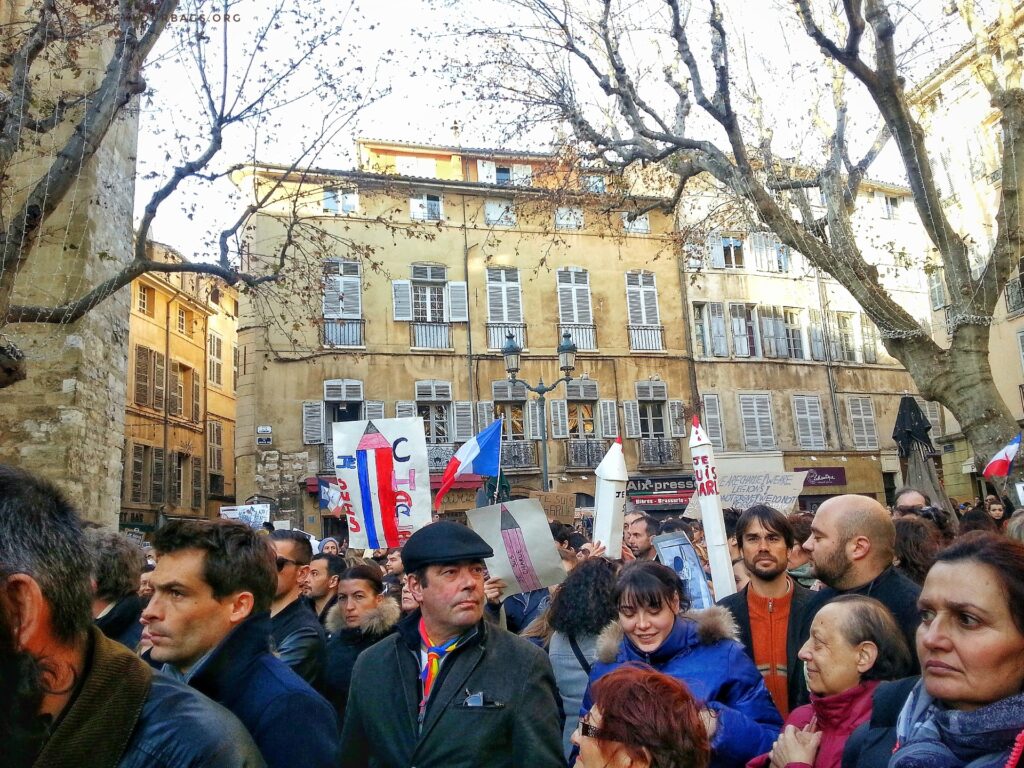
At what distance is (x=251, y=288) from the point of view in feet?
36.4

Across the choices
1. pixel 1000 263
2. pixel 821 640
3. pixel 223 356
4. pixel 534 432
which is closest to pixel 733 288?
pixel 534 432

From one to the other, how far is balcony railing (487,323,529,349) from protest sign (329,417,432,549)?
20.1 metres

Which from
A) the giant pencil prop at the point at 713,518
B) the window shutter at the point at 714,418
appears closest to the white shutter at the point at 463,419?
the window shutter at the point at 714,418

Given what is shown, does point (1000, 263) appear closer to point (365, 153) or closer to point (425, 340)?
point (425, 340)

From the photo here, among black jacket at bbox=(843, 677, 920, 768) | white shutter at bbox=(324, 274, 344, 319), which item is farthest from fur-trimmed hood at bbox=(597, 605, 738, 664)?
white shutter at bbox=(324, 274, 344, 319)

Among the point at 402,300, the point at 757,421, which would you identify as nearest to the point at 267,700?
the point at 402,300

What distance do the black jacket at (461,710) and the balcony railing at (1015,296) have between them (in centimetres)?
2620

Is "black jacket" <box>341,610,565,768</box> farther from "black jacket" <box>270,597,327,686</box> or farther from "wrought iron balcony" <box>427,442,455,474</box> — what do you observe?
"wrought iron balcony" <box>427,442,455,474</box>

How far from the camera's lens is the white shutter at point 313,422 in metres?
24.7

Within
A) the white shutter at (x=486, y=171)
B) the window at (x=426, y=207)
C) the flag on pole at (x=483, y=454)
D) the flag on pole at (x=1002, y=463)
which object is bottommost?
the flag on pole at (x=1002, y=463)

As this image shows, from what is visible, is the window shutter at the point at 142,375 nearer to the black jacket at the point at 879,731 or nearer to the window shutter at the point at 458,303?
the window shutter at the point at 458,303

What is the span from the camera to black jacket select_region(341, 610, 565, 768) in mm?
2631

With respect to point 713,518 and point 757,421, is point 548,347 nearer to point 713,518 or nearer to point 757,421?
point 757,421

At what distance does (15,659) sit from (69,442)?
464 inches
